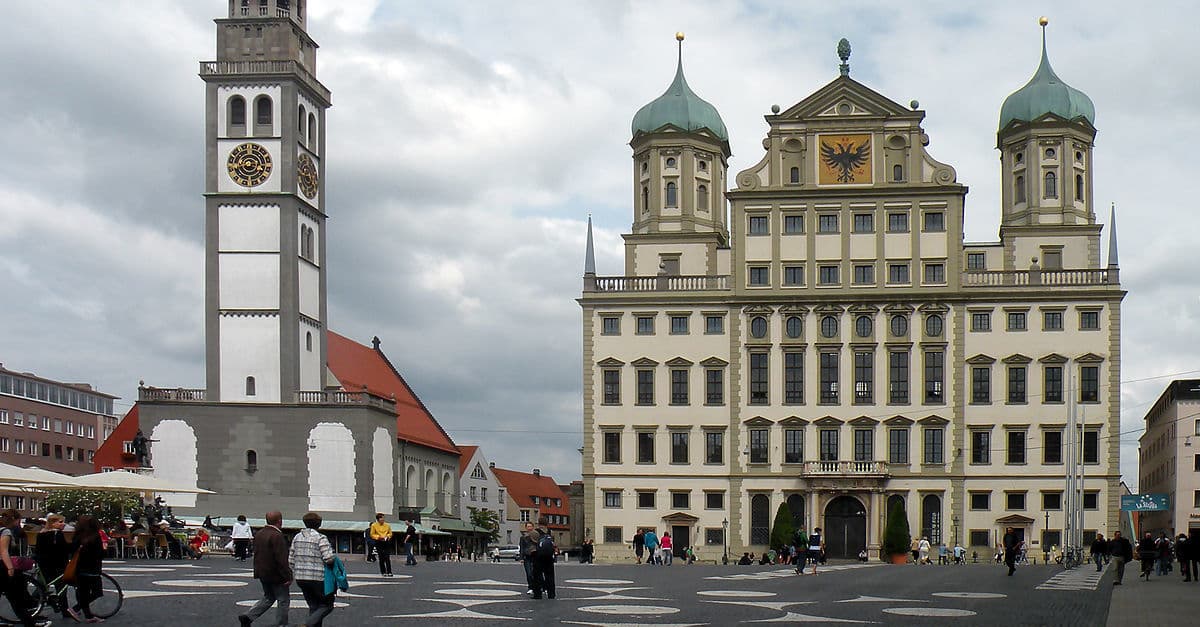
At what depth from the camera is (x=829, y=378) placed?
82.8m

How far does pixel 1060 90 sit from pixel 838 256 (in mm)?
15940

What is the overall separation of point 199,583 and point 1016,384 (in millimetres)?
56548

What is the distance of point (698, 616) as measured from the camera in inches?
1067

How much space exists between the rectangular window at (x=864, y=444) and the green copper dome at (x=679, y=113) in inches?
773

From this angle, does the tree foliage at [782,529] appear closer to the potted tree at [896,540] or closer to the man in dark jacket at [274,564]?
the potted tree at [896,540]

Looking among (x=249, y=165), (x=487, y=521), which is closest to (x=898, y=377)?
(x=249, y=165)

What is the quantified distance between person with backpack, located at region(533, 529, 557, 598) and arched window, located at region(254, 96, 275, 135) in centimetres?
5083

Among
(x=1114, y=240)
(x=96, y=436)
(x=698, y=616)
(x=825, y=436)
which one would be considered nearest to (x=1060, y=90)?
(x=1114, y=240)

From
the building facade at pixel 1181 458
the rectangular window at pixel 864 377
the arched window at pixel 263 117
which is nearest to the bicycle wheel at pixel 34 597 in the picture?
the arched window at pixel 263 117

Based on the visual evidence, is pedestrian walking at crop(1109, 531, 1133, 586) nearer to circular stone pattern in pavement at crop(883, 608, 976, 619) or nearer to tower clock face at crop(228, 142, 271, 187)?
circular stone pattern in pavement at crop(883, 608, 976, 619)

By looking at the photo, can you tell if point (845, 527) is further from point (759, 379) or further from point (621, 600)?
point (621, 600)

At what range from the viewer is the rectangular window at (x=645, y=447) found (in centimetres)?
8375

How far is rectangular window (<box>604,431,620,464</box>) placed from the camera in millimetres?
84062

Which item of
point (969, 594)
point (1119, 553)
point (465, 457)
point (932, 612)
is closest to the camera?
point (932, 612)
